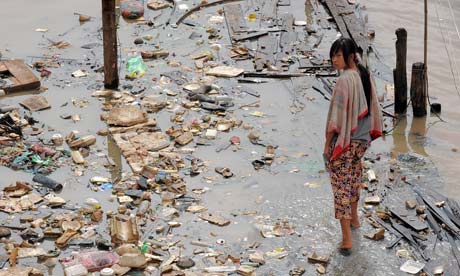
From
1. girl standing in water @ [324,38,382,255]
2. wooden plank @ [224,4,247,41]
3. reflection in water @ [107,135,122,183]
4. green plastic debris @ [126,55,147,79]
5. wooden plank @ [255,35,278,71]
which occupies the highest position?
girl standing in water @ [324,38,382,255]

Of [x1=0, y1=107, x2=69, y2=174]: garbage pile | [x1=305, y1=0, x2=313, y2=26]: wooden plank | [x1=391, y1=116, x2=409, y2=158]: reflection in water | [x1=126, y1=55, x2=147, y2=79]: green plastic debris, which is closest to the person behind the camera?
[x1=0, y1=107, x2=69, y2=174]: garbage pile

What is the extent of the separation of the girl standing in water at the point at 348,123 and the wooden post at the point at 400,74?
306cm

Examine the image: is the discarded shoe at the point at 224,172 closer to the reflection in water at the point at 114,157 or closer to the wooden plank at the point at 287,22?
the reflection in water at the point at 114,157

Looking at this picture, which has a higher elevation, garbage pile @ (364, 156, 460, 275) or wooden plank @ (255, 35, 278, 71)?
wooden plank @ (255, 35, 278, 71)

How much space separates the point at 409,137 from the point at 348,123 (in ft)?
10.3

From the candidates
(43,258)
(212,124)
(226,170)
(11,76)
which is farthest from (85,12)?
(43,258)

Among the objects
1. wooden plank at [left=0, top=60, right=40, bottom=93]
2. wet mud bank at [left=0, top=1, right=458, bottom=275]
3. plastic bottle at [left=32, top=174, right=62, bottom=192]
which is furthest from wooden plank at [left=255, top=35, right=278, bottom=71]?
plastic bottle at [left=32, top=174, right=62, bottom=192]

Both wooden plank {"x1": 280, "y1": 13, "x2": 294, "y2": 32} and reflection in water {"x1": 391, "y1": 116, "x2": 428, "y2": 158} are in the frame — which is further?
wooden plank {"x1": 280, "y1": 13, "x2": 294, "y2": 32}

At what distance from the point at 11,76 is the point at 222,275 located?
208 inches

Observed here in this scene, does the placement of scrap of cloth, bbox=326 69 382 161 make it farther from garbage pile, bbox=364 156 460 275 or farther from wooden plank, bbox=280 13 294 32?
wooden plank, bbox=280 13 294 32

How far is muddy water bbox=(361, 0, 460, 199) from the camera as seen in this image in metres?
8.95

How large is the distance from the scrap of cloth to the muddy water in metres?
2.09

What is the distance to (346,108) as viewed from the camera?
20.8ft

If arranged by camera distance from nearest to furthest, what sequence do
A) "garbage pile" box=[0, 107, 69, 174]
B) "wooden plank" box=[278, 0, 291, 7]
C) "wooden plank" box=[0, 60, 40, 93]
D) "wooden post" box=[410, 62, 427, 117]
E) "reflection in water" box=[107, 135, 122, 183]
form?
"reflection in water" box=[107, 135, 122, 183] < "garbage pile" box=[0, 107, 69, 174] < "wooden post" box=[410, 62, 427, 117] < "wooden plank" box=[0, 60, 40, 93] < "wooden plank" box=[278, 0, 291, 7]
